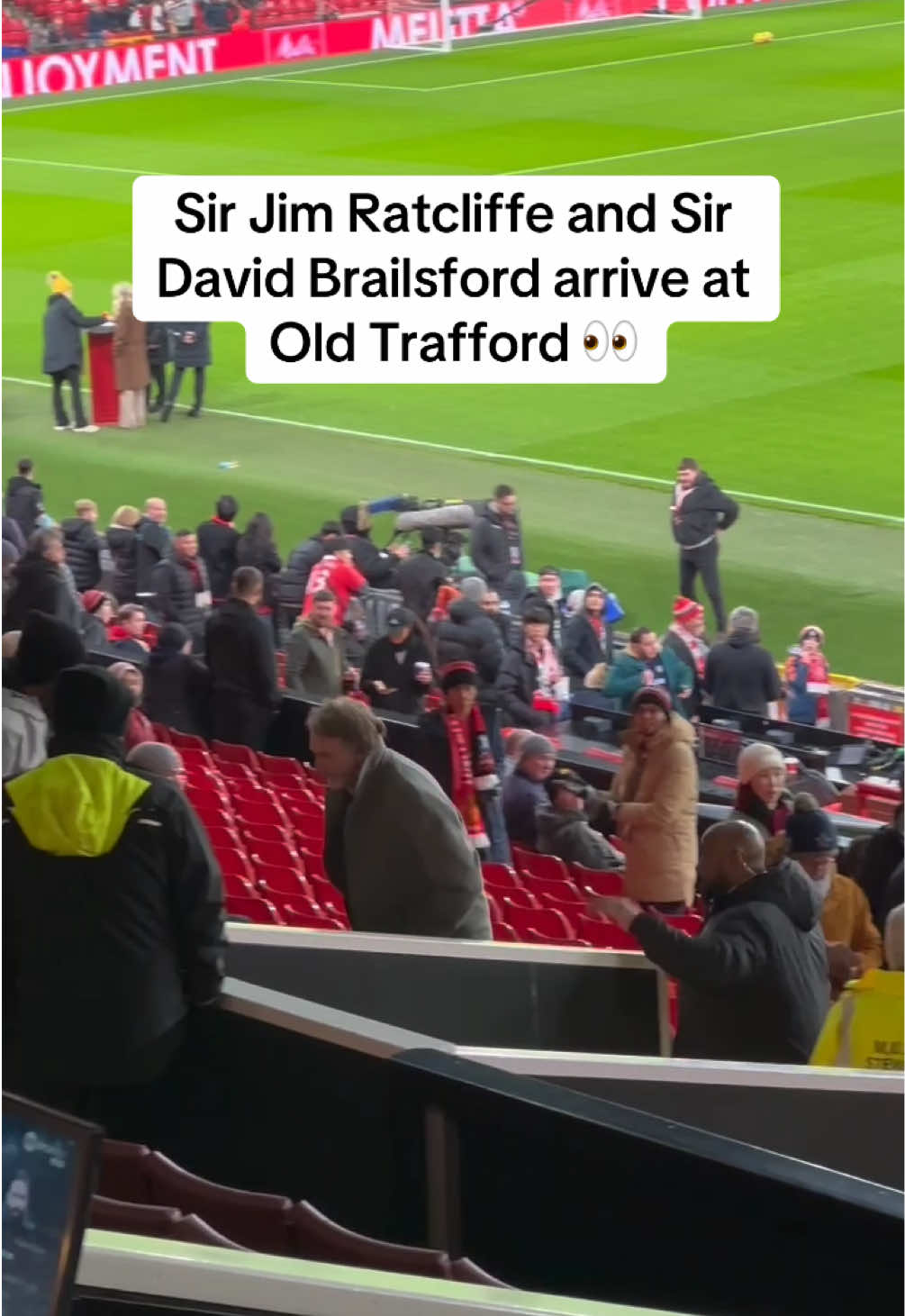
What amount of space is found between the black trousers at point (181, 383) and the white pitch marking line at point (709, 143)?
23.9 ft

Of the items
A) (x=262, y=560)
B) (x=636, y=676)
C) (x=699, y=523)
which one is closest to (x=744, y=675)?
(x=636, y=676)

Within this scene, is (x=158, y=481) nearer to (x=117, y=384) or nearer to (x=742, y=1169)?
(x=117, y=384)

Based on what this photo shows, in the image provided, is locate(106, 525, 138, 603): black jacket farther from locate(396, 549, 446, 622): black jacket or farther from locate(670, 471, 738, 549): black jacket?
locate(670, 471, 738, 549): black jacket

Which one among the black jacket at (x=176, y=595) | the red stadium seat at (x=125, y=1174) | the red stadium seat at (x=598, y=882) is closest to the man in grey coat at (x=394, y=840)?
the red stadium seat at (x=125, y=1174)

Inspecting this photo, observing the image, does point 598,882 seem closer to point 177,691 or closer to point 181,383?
point 177,691

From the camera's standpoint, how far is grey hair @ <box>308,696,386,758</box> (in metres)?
4.29

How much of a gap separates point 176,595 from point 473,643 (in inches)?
79.6

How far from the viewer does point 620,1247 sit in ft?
9.17

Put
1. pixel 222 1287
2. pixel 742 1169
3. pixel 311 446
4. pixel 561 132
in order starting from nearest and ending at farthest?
pixel 222 1287 < pixel 742 1169 < pixel 311 446 < pixel 561 132

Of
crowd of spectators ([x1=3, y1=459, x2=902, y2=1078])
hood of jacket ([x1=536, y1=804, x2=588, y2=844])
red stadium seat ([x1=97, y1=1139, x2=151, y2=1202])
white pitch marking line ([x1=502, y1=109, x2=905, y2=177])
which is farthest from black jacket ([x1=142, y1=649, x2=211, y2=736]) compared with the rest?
white pitch marking line ([x1=502, y1=109, x2=905, y2=177])

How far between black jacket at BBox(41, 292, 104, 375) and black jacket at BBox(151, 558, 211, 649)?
5.55 m

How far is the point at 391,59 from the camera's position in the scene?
33.0 metres

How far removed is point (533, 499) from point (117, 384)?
3.60 metres

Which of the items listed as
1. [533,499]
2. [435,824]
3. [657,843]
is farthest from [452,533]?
[435,824]
